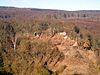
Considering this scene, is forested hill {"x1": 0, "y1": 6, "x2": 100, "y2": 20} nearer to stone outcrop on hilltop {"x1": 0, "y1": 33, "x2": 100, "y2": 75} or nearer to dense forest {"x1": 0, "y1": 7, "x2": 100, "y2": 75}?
dense forest {"x1": 0, "y1": 7, "x2": 100, "y2": 75}

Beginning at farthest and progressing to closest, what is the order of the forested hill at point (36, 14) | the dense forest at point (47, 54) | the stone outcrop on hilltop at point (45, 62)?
1. the forested hill at point (36, 14)
2. the dense forest at point (47, 54)
3. the stone outcrop on hilltop at point (45, 62)

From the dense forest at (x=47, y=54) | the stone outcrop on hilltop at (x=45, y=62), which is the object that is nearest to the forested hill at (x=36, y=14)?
the dense forest at (x=47, y=54)

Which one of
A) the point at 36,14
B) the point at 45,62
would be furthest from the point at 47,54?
the point at 36,14

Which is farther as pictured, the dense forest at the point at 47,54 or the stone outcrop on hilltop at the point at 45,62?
the dense forest at the point at 47,54

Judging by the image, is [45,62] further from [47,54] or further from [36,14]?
[36,14]

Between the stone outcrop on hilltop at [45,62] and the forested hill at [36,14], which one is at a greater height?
the stone outcrop on hilltop at [45,62]

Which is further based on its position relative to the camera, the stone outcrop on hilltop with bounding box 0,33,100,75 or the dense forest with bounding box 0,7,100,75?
the dense forest with bounding box 0,7,100,75

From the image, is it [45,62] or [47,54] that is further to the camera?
[47,54]

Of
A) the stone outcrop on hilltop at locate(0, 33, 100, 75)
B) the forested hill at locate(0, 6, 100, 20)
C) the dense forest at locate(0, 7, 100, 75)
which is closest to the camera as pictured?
the stone outcrop on hilltop at locate(0, 33, 100, 75)

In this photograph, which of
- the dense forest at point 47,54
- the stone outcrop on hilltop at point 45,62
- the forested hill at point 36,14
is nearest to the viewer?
the stone outcrop on hilltop at point 45,62

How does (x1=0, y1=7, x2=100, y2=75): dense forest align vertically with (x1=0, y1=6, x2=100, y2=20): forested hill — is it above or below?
above

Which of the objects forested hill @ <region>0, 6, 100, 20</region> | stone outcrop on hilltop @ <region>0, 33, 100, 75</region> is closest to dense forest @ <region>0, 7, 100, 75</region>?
stone outcrop on hilltop @ <region>0, 33, 100, 75</region>

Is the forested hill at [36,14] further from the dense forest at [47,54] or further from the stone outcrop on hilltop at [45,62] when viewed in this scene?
the stone outcrop on hilltop at [45,62]
